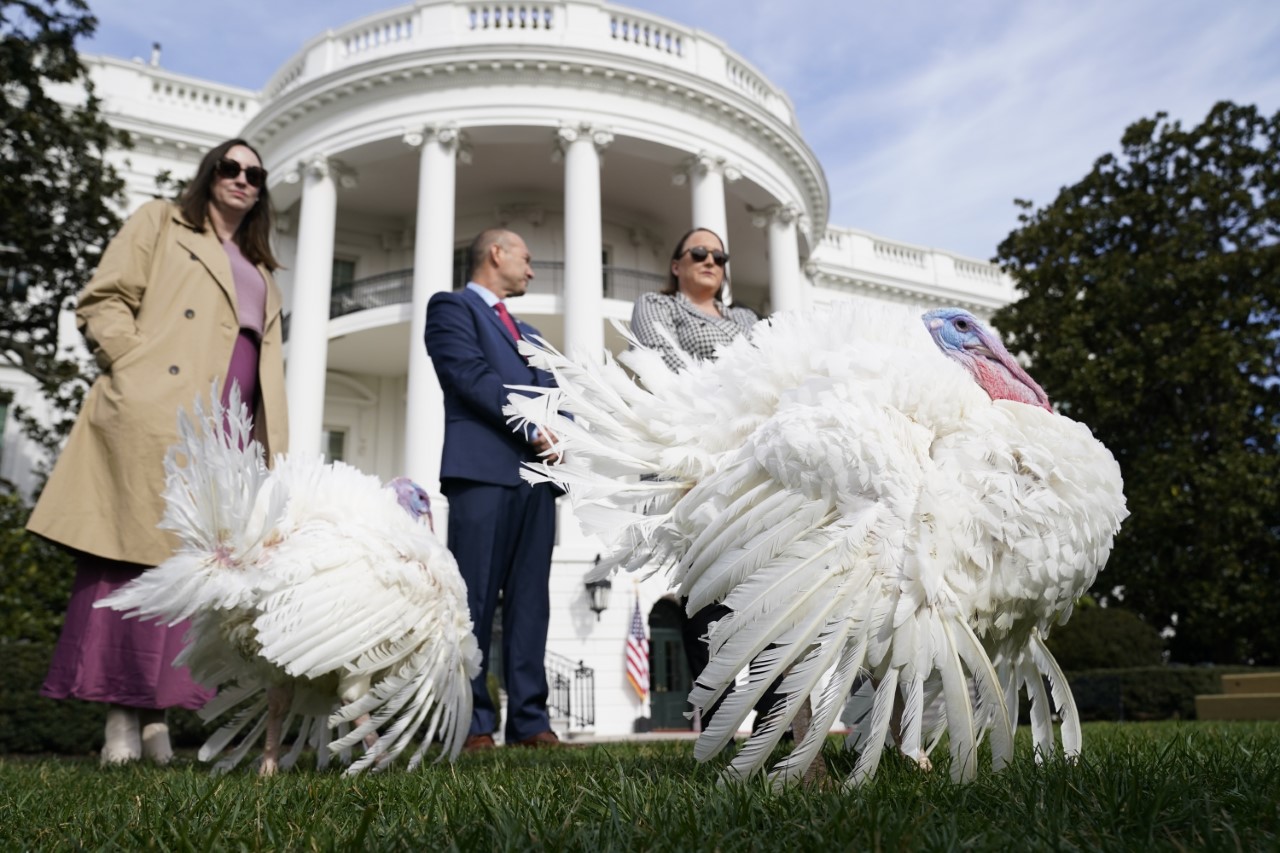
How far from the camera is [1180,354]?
17.2 m

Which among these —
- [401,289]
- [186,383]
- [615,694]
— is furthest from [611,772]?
[401,289]

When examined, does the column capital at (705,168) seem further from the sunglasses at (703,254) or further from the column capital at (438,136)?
the sunglasses at (703,254)

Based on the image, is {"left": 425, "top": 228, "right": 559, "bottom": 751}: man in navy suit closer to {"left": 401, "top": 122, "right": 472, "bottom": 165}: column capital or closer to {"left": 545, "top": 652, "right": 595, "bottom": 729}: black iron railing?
{"left": 545, "top": 652, "right": 595, "bottom": 729}: black iron railing

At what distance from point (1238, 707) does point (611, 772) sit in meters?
6.75

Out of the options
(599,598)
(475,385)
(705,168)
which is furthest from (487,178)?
(475,385)

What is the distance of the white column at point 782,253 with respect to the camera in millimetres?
25641

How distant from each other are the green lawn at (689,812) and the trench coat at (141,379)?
1.80 m

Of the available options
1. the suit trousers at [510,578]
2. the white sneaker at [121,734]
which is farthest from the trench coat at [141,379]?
the suit trousers at [510,578]

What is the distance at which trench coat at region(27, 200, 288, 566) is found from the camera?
14.6ft

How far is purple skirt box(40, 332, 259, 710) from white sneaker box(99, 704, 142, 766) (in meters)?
0.12

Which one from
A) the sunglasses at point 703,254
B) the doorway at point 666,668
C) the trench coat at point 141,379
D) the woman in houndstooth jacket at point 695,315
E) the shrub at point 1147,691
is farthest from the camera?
the doorway at point 666,668

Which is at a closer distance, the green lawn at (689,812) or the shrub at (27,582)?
the green lawn at (689,812)

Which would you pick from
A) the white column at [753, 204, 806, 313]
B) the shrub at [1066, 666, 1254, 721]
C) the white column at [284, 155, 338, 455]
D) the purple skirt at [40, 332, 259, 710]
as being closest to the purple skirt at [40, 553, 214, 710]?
the purple skirt at [40, 332, 259, 710]

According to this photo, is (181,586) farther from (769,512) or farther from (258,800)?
(769,512)
